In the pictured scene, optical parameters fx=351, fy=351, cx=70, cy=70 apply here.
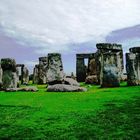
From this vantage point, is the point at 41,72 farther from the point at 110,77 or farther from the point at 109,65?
the point at 110,77

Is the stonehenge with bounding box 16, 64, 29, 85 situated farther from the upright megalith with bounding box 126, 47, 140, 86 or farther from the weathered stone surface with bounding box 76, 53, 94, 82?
the upright megalith with bounding box 126, 47, 140, 86

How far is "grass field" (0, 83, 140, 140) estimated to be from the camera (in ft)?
24.5

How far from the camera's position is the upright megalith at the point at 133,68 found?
776 inches

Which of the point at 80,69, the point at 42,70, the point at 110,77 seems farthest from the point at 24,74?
the point at 110,77

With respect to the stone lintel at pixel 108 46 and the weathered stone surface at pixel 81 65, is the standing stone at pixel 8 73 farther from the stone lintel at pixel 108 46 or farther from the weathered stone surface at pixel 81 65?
the weathered stone surface at pixel 81 65

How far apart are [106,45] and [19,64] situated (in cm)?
1929

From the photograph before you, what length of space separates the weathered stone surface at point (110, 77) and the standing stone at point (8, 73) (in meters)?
5.35

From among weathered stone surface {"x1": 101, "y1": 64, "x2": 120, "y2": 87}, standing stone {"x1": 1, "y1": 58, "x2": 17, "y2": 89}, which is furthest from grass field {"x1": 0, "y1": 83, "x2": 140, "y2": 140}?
standing stone {"x1": 1, "y1": 58, "x2": 17, "y2": 89}

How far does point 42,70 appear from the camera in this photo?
32906 mm

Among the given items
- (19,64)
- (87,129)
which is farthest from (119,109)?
(19,64)

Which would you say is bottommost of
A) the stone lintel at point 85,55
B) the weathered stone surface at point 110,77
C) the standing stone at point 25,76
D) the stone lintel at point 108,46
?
the weathered stone surface at point 110,77

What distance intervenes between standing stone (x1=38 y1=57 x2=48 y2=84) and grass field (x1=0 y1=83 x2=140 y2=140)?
20403 mm

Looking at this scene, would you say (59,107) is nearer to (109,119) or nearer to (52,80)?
(109,119)

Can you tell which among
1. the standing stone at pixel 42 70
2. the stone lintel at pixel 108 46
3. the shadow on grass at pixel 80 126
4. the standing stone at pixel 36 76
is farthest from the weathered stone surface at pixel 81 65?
the shadow on grass at pixel 80 126
